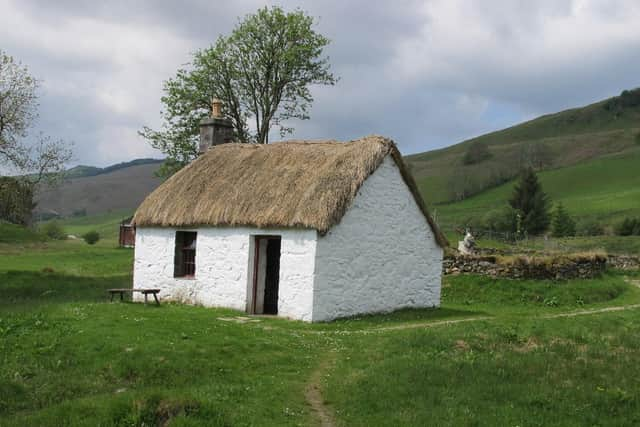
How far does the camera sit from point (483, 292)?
23859 millimetres

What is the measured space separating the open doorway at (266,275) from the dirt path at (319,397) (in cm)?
713

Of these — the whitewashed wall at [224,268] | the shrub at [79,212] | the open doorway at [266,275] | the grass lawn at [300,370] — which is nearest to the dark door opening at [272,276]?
the open doorway at [266,275]

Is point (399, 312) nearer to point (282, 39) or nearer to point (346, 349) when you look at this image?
point (346, 349)

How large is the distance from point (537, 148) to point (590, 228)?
6186cm

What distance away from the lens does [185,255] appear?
809 inches

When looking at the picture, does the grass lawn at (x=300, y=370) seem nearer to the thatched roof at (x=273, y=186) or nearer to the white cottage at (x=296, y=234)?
the white cottage at (x=296, y=234)

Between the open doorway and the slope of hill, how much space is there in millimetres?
74556

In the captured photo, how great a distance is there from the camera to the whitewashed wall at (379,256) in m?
17.2

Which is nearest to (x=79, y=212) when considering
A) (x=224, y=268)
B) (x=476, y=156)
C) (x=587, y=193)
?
(x=476, y=156)

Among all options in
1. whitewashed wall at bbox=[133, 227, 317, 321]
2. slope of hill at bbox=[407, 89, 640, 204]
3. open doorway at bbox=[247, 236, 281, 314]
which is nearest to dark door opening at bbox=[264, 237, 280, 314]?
open doorway at bbox=[247, 236, 281, 314]

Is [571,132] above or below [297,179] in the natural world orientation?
above

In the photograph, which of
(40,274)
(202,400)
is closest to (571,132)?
(40,274)

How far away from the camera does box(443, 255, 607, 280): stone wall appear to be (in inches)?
974

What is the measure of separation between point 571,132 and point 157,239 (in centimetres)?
14380
